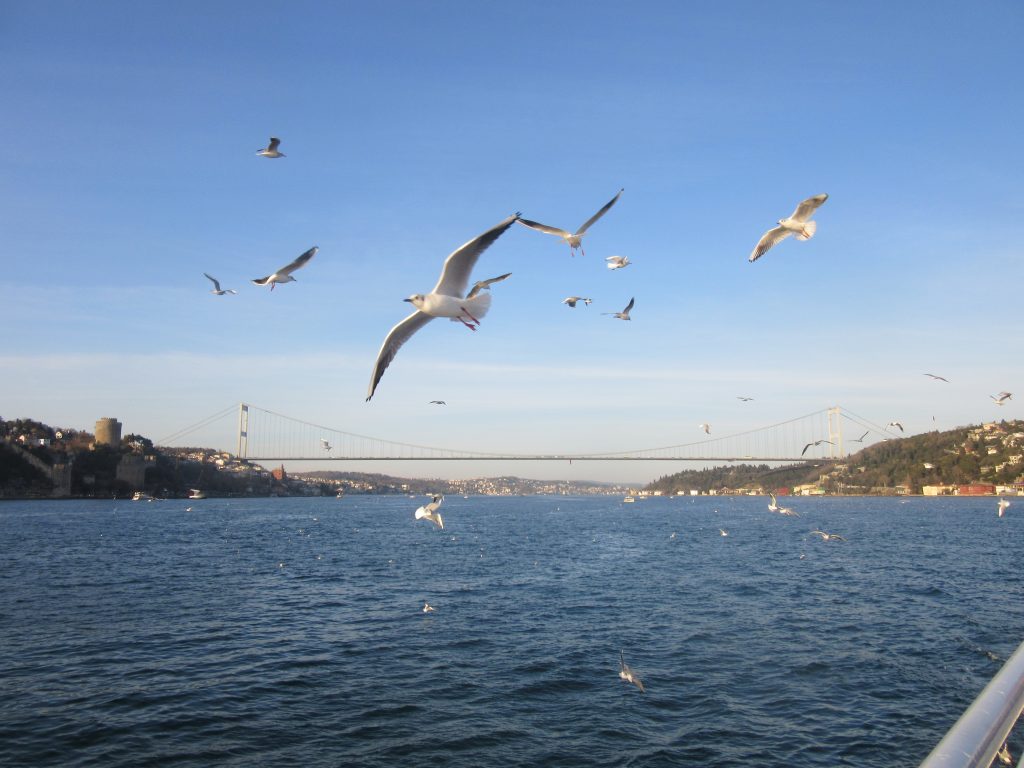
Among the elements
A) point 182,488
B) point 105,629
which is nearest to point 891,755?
point 105,629

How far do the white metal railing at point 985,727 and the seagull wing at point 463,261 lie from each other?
5.37 m

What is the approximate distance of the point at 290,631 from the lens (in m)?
14.7

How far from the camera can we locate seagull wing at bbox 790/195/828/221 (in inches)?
361

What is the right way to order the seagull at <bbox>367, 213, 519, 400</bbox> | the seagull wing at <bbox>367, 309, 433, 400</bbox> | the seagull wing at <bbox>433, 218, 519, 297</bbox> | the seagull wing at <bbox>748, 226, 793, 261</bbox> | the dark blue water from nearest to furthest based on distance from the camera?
1. the seagull wing at <bbox>433, 218, 519, 297</bbox>
2. the seagull at <bbox>367, 213, 519, 400</bbox>
3. the seagull wing at <bbox>367, 309, 433, 400</bbox>
4. the dark blue water
5. the seagull wing at <bbox>748, 226, 793, 261</bbox>

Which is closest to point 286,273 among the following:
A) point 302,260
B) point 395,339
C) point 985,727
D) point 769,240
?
point 302,260

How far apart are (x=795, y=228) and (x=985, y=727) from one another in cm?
938

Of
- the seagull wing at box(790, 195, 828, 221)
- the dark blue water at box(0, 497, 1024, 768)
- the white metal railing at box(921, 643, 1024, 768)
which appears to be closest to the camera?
the white metal railing at box(921, 643, 1024, 768)

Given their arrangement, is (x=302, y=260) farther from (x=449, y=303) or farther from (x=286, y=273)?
(x=449, y=303)

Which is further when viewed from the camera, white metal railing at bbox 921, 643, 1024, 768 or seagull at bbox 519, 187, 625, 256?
seagull at bbox 519, 187, 625, 256

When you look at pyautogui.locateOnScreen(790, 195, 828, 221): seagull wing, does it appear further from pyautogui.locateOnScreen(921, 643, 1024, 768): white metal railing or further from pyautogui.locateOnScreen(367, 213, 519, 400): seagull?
pyautogui.locateOnScreen(921, 643, 1024, 768): white metal railing

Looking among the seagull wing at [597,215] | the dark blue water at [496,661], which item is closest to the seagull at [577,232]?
the seagull wing at [597,215]

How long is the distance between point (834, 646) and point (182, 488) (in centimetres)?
12533

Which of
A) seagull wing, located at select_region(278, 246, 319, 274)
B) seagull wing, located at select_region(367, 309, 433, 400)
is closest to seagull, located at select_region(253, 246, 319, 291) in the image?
seagull wing, located at select_region(278, 246, 319, 274)

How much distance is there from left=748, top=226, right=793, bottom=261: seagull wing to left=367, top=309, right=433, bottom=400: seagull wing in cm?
535
